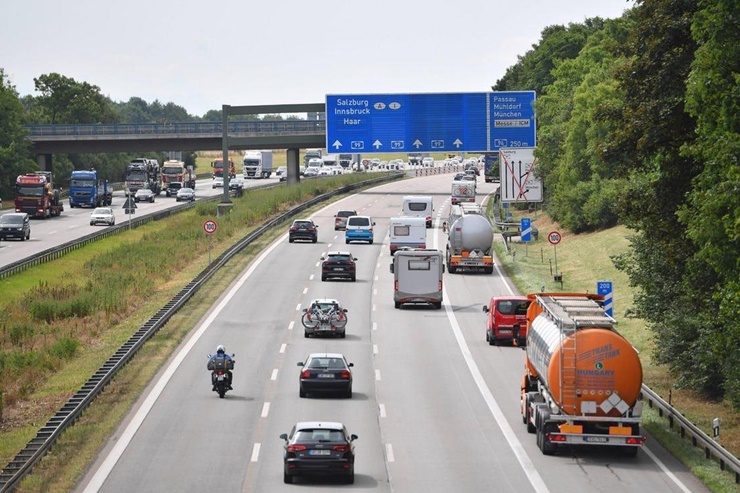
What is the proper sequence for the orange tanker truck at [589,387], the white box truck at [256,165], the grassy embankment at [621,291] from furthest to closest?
1. the white box truck at [256,165]
2. the grassy embankment at [621,291]
3. the orange tanker truck at [589,387]

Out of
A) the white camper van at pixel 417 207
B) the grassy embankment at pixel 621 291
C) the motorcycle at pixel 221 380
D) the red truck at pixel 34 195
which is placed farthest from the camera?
the red truck at pixel 34 195

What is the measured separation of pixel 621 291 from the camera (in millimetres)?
63312

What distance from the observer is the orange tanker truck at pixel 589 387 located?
1160 inches

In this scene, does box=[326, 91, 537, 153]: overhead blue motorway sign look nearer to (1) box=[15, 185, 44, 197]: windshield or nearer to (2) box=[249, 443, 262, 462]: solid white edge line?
(1) box=[15, 185, 44, 197]: windshield

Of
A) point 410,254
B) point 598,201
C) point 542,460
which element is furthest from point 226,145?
point 542,460

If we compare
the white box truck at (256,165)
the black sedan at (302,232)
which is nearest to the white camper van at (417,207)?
the black sedan at (302,232)

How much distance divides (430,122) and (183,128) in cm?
3613

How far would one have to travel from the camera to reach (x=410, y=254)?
2249 inches

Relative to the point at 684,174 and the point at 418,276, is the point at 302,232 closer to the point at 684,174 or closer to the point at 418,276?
the point at 418,276

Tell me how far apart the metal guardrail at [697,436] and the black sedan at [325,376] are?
27.5 feet

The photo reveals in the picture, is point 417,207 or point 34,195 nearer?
point 417,207

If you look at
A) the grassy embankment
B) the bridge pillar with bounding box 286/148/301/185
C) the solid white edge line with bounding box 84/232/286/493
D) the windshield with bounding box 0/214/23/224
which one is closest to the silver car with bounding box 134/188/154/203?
the bridge pillar with bounding box 286/148/301/185

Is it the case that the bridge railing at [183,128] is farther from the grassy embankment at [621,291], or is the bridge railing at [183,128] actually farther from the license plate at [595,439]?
the license plate at [595,439]

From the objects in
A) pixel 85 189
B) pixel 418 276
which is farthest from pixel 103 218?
pixel 418 276
